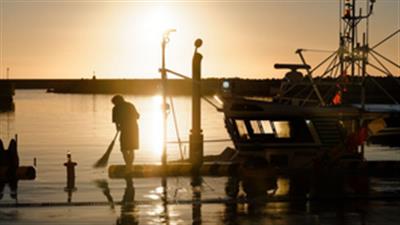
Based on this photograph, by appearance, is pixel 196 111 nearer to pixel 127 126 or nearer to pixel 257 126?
pixel 257 126

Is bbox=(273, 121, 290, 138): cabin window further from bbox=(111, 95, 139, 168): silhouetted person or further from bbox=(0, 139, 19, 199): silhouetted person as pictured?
bbox=(0, 139, 19, 199): silhouetted person

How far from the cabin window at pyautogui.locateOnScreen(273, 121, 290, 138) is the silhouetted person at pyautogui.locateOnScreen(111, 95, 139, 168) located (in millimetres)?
4331

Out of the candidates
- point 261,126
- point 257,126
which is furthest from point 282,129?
point 257,126

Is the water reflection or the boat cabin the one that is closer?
the water reflection

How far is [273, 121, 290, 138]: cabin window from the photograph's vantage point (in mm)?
23031

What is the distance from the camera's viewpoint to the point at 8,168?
67.9ft

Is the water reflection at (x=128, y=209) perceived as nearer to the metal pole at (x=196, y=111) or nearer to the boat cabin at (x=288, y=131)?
the metal pole at (x=196, y=111)

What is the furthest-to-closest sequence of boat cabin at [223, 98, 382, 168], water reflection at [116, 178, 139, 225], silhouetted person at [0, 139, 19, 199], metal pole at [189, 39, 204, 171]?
boat cabin at [223, 98, 382, 168] → metal pole at [189, 39, 204, 171] → silhouetted person at [0, 139, 19, 199] → water reflection at [116, 178, 139, 225]

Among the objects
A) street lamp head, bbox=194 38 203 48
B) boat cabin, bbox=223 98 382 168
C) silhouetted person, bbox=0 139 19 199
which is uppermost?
street lamp head, bbox=194 38 203 48

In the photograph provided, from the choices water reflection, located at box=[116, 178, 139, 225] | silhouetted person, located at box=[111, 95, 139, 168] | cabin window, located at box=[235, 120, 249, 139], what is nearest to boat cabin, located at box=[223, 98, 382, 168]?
cabin window, located at box=[235, 120, 249, 139]

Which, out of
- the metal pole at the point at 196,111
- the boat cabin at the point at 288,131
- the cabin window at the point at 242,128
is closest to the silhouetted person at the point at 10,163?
the metal pole at the point at 196,111

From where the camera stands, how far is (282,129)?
23031 mm

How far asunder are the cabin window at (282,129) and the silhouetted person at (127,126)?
4.33 m

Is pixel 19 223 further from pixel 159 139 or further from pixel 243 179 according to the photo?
pixel 159 139
